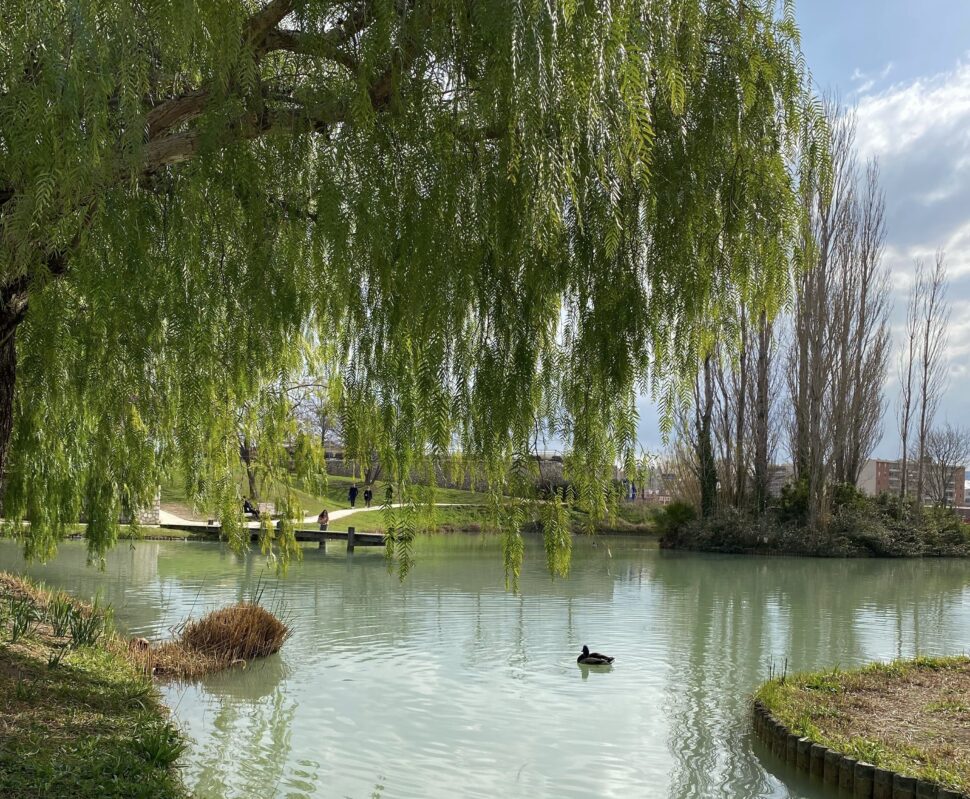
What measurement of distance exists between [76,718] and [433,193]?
3749 mm

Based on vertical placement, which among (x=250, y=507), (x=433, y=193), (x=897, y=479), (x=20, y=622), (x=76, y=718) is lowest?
(x=76, y=718)

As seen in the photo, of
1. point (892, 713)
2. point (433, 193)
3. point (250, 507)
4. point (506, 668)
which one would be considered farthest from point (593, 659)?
point (433, 193)

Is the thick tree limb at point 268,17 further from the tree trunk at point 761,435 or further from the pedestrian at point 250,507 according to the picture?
the tree trunk at point 761,435

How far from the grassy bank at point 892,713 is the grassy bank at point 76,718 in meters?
4.00

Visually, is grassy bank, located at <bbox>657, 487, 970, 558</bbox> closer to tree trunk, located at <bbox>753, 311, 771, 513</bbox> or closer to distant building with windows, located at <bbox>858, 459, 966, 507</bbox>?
tree trunk, located at <bbox>753, 311, 771, 513</bbox>

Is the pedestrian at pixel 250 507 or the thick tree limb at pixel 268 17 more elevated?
the thick tree limb at pixel 268 17

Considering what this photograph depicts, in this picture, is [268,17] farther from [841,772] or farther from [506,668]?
[506,668]

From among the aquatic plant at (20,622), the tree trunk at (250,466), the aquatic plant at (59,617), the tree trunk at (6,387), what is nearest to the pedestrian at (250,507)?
the tree trunk at (250,466)

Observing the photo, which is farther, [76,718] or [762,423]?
[762,423]

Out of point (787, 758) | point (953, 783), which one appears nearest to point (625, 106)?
point (953, 783)

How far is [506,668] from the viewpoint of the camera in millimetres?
9570

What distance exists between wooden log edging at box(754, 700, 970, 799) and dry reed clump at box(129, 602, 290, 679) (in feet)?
16.4

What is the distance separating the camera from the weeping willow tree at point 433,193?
308 centimetres

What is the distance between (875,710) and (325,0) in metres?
6.15
